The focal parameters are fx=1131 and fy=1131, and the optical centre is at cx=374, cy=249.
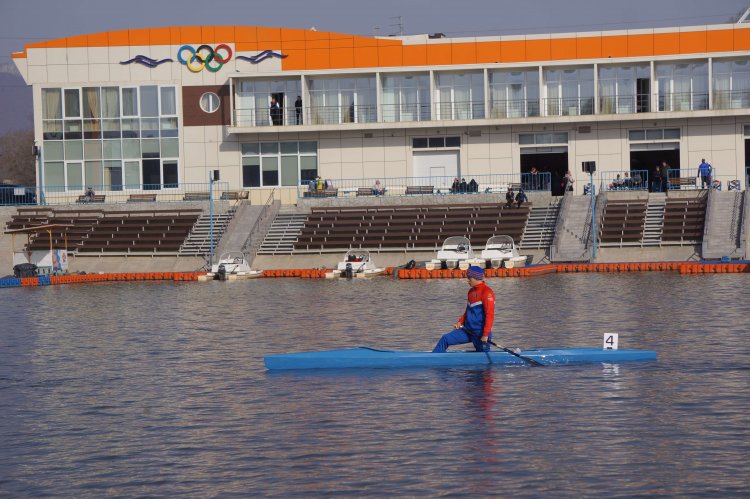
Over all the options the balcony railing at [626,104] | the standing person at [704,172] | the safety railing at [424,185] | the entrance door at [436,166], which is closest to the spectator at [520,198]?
the safety railing at [424,185]

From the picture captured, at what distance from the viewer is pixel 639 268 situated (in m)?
44.8

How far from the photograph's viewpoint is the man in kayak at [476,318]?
19.4 metres

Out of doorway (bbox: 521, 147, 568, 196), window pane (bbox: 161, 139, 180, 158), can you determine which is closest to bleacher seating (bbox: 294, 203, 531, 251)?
doorway (bbox: 521, 147, 568, 196)

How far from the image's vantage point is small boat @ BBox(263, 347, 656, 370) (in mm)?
20234

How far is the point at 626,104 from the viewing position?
57938 millimetres

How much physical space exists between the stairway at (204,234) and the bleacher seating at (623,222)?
18017mm

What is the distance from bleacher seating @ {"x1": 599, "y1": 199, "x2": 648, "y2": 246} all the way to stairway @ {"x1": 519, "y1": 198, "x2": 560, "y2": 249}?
231cm

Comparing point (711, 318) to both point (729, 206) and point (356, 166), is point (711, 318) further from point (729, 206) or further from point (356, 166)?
point (356, 166)

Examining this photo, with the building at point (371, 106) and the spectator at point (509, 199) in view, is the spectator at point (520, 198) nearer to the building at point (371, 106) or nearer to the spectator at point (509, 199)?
the spectator at point (509, 199)

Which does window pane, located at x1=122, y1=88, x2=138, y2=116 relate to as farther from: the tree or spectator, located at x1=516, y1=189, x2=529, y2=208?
the tree

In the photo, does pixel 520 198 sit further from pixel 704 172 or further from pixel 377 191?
pixel 704 172

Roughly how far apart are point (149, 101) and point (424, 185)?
1610 cm

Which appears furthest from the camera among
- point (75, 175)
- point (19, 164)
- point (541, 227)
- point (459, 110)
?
point (19, 164)

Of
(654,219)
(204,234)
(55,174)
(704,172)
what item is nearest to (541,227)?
(654,219)
